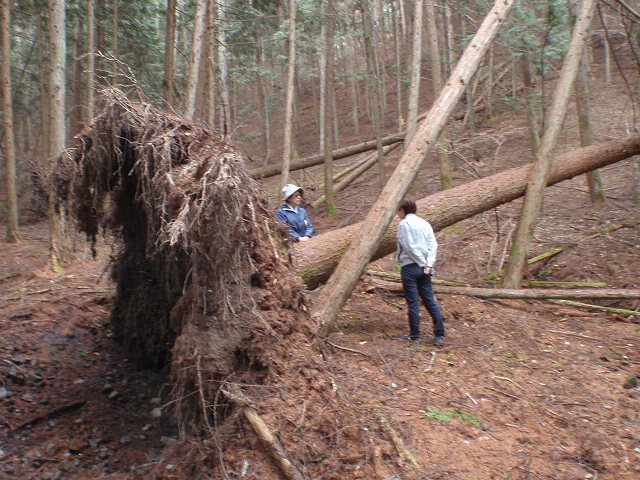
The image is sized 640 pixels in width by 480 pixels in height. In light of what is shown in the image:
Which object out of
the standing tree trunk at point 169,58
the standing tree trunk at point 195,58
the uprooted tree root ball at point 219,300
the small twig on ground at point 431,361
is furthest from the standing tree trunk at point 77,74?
the small twig on ground at point 431,361

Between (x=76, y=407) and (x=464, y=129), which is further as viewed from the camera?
(x=464, y=129)

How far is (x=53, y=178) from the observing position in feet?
18.8

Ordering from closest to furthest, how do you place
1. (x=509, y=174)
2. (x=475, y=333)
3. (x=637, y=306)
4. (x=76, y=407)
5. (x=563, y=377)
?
(x=76, y=407) < (x=563, y=377) < (x=475, y=333) < (x=637, y=306) < (x=509, y=174)

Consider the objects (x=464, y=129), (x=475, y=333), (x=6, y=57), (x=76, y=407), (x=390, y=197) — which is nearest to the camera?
(x=76, y=407)

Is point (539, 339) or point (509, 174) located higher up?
point (509, 174)

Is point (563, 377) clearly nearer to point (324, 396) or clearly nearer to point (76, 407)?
point (324, 396)

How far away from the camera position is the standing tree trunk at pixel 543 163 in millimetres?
9117

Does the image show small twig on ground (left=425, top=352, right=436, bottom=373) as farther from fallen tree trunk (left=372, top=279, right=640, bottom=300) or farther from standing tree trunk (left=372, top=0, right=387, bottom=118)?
standing tree trunk (left=372, top=0, right=387, bottom=118)

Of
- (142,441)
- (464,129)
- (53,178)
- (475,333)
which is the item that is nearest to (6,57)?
(53,178)

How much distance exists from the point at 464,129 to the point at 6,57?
15.4 m

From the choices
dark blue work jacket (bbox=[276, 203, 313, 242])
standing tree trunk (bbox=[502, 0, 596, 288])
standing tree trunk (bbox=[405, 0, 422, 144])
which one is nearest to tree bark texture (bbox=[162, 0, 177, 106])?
standing tree trunk (bbox=[405, 0, 422, 144])

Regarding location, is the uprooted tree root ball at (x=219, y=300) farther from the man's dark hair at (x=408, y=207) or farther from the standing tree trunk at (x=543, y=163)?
the standing tree trunk at (x=543, y=163)

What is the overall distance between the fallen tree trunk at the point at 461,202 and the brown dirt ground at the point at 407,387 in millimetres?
912

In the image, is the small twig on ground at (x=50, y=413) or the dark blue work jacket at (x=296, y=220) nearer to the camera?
the small twig on ground at (x=50, y=413)
